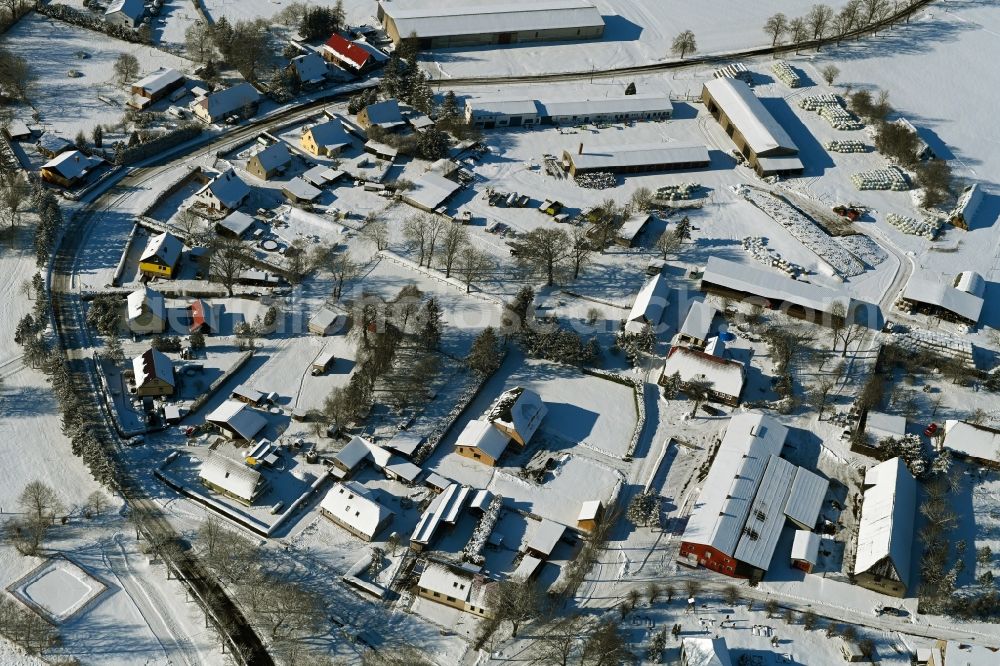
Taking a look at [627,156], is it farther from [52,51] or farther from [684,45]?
[52,51]

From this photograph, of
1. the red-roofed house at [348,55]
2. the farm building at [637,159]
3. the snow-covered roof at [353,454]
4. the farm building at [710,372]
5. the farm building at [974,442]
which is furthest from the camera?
the red-roofed house at [348,55]

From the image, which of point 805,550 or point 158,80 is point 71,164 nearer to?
point 158,80

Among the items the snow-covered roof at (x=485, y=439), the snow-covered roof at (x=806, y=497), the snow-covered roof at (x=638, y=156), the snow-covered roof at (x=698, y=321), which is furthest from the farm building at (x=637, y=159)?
the snow-covered roof at (x=806, y=497)

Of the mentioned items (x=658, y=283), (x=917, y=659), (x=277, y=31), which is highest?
(x=277, y=31)

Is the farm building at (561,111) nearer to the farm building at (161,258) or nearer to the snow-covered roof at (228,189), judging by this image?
the snow-covered roof at (228,189)

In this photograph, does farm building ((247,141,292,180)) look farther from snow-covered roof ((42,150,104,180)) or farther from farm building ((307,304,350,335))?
farm building ((307,304,350,335))

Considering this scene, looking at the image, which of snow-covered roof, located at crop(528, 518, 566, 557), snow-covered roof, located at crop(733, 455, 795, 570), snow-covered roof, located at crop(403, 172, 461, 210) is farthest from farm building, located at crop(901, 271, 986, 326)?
snow-covered roof, located at crop(403, 172, 461, 210)

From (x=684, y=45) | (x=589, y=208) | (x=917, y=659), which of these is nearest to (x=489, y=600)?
(x=917, y=659)
